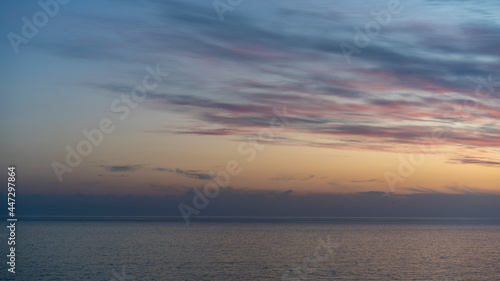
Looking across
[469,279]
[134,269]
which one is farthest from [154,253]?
[469,279]

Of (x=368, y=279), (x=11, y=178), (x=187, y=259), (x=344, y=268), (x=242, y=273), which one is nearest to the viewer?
(x=11, y=178)

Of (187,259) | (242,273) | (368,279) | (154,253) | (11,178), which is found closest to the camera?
(11,178)

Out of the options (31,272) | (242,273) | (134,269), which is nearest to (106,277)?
(134,269)

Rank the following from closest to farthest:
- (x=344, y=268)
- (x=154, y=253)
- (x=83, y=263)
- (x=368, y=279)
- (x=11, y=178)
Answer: (x=11, y=178) < (x=368, y=279) < (x=344, y=268) < (x=83, y=263) < (x=154, y=253)

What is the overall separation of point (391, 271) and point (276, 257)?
29.0m

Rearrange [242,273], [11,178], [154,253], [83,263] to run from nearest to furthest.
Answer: [11,178]
[242,273]
[83,263]
[154,253]

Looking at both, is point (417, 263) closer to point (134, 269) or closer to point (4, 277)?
point (134, 269)

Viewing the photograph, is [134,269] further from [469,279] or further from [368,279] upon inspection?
[469,279]

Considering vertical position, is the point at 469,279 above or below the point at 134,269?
below

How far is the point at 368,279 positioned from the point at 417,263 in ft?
95.1

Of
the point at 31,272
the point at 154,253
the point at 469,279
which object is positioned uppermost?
the point at 154,253

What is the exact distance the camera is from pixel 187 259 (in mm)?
104062

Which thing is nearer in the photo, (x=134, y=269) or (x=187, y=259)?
(x=134, y=269)

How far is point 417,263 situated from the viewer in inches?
3949
